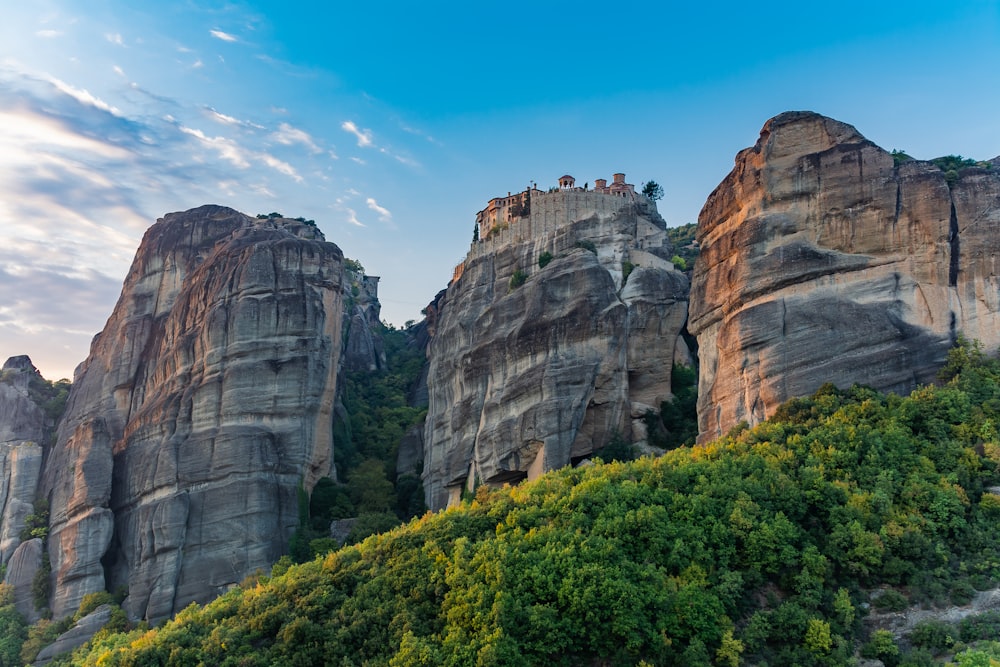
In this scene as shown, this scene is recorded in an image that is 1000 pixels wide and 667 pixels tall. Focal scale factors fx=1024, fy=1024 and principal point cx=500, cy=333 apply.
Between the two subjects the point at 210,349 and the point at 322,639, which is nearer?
the point at 322,639

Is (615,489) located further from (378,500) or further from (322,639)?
(378,500)

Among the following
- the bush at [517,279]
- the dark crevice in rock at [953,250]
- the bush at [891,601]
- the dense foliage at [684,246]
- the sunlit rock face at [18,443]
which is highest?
the dense foliage at [684,246]

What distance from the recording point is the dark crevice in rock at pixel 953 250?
34844 mm

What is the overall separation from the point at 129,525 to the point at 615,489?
27676 millimetres

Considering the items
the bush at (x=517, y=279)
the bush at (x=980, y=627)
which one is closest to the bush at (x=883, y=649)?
the bush at (x=980, y=627)

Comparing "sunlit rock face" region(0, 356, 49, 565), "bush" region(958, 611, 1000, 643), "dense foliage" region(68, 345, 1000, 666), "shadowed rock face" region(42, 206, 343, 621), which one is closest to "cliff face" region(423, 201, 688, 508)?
"shadowed rock face" region(42, 206, 343, 621)

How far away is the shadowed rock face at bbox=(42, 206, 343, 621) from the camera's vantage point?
46.2 metres

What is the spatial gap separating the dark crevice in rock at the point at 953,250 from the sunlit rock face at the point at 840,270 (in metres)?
0.04

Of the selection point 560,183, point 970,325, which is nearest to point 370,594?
point 970,325

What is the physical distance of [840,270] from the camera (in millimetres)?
36125

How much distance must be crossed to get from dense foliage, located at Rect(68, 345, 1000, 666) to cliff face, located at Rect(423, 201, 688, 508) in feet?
42.3

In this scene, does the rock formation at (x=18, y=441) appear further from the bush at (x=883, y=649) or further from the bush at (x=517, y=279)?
the bush at (x=883, y=649)

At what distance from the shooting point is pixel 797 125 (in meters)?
39.1

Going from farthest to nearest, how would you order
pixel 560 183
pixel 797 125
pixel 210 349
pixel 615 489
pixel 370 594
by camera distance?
pixel 560 183
pixel 210 349
pixel 797 125
pixel 615 489
pixel 370 594
